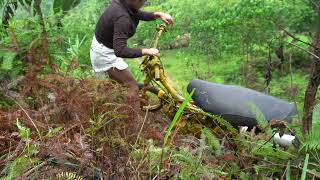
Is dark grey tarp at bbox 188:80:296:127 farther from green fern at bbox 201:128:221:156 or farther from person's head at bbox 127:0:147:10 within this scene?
person's head at bbox 127:0:147:10

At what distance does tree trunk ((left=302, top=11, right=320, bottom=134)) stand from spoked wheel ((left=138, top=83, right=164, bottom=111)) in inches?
57.6

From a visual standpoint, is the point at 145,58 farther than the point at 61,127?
Yes

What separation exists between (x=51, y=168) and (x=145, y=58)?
1.72 meters

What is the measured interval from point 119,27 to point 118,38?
0.10 metres

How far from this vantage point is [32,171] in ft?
8.26

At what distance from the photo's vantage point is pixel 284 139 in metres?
2.75

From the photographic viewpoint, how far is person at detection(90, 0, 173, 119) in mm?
4277

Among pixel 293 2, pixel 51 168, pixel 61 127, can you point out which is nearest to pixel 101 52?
pixel 61 127

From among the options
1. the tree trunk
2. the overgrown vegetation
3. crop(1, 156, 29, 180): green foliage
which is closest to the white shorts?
the overgrown vegetation

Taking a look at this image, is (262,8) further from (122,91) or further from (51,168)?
(51,168)

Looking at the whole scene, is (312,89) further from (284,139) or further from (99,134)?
(99,134)

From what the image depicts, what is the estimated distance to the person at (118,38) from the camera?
428cm

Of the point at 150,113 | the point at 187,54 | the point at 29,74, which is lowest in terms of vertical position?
the point at 187,54

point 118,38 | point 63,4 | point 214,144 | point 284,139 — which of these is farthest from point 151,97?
point 63,4
